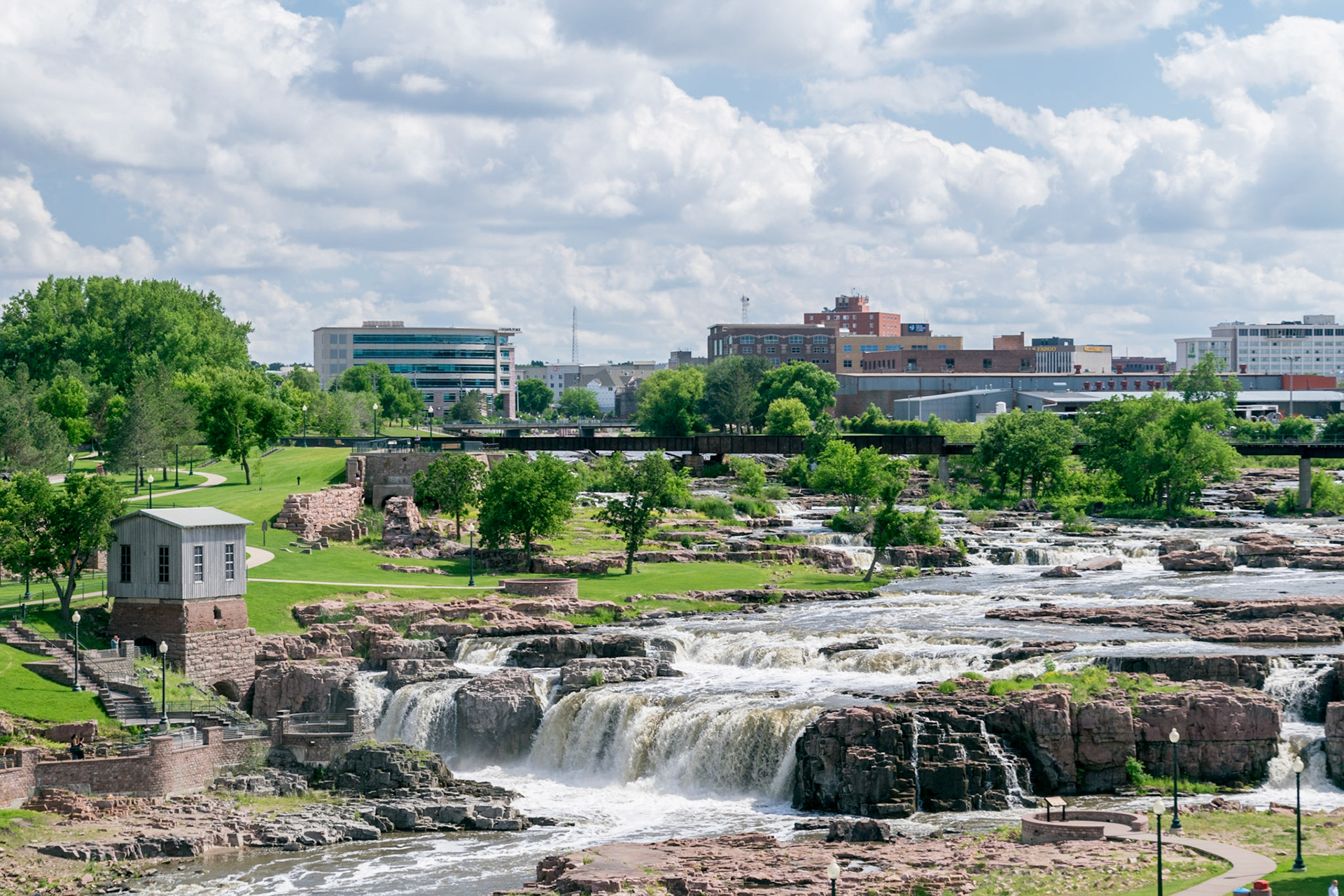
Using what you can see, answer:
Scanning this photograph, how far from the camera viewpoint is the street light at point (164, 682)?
52156 mm

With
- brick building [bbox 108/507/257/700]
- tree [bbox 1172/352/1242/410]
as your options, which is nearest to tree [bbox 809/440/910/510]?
brick building [bbox 108/507/257/700]

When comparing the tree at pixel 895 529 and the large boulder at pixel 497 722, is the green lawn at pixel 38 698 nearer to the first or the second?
the large boulder at pixel 497 722

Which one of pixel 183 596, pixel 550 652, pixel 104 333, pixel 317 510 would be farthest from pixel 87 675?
pixel 104 333

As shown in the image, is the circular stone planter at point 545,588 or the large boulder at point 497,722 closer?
the large boulder at point 497,722

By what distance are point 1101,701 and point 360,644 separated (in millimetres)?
29407

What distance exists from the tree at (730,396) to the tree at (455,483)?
89.8 m

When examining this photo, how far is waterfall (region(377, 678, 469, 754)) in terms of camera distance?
183 ft

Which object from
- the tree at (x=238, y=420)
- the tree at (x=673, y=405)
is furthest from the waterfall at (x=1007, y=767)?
the tree at (x=673, y=405)

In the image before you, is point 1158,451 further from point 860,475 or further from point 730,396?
point 730,396

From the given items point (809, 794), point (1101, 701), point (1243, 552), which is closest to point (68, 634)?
point (809, 794)

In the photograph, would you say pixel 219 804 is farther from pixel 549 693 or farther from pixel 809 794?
pixel 809 794

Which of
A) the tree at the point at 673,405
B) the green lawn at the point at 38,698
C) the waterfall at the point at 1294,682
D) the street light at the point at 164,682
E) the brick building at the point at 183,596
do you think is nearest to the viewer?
the green lawn at the point at 38,698

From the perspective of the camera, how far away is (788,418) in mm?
172000

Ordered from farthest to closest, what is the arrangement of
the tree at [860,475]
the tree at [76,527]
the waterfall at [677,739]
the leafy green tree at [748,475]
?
the leafy green tree at [748,475], the tree at [860,475], the tree at [76,527], the waterfall at [677,739]
